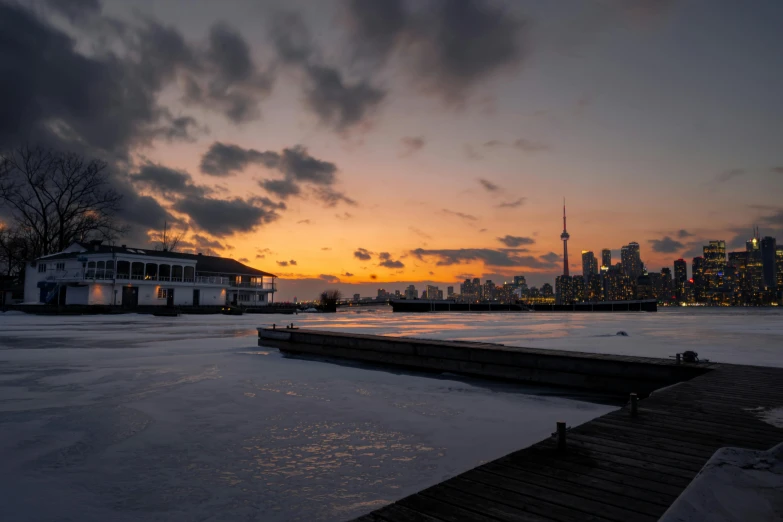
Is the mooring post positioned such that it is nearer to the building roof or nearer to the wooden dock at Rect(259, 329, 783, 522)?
the wooden dock at Rect(259, 329, 783, 522)

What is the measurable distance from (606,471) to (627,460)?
0.42 m

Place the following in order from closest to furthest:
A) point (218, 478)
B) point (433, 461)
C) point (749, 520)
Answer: point (749, 520) → point (218, 478) → point (433, 461)

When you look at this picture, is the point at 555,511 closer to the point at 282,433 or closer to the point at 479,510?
the point at 479,510

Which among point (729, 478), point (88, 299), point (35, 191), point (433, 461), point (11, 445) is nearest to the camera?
point (729, 478)

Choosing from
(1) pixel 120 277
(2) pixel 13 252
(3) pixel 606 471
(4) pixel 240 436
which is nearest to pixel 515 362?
(4) pixel 240 436

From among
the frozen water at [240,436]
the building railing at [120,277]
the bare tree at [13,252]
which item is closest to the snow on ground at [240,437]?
the frozen water at [240,436]

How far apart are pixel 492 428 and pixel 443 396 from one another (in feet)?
8.62

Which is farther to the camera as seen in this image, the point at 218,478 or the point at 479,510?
the point at 218,478

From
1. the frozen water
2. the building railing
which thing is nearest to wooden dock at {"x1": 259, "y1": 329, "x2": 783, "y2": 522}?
the frozen water

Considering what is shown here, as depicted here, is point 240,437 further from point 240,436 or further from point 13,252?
point 13,252

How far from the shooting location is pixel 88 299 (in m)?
49.3

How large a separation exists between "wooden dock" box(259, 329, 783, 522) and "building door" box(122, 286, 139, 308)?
53.6m

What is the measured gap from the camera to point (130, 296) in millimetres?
51062

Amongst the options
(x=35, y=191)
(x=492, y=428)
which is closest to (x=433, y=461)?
(x=492, y=428)
